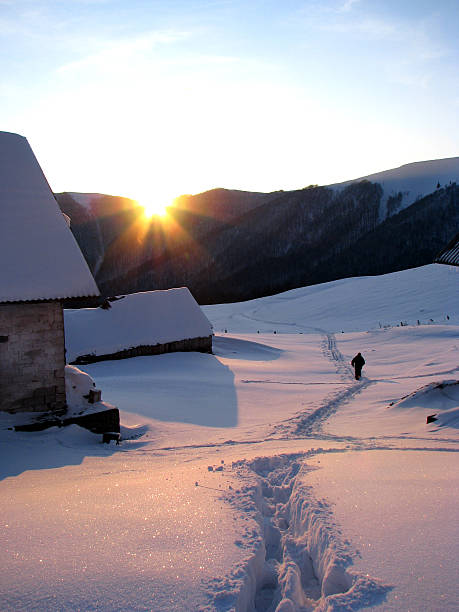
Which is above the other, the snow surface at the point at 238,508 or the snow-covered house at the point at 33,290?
the snow-covered house at the point at 33,290

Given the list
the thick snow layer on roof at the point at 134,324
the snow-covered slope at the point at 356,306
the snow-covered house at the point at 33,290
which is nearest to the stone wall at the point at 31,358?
the snow-covered house at the point at 33,290

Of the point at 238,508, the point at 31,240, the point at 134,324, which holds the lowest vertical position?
the point at 238,508

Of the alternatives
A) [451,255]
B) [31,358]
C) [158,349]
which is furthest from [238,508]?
[158,349]

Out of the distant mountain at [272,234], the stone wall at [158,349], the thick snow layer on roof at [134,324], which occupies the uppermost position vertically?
the distant mountain at [272,234]

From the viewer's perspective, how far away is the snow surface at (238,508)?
3.61 meters

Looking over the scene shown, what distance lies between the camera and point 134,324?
22.3 meters

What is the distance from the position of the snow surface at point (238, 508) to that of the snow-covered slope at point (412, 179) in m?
106

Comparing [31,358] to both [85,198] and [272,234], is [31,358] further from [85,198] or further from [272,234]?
[85,198]

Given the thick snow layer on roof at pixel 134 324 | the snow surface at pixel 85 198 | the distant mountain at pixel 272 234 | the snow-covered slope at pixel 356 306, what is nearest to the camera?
the thick snow layer on roof at pixel 134 324

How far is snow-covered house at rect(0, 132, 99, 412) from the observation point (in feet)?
31.9

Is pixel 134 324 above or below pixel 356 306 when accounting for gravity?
above

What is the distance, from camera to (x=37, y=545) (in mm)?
4164

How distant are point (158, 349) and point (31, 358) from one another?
12.1 metres

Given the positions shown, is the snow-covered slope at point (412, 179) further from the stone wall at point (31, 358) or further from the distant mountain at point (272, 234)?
the stone wall at point (31, 358)
